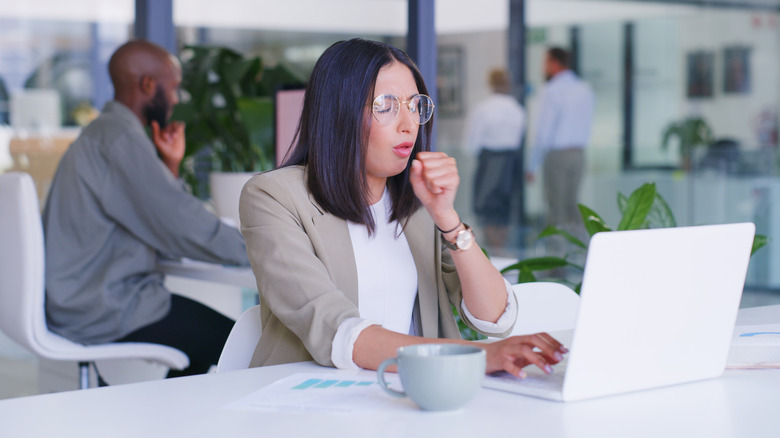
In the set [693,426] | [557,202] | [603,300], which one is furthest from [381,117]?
[557,202]

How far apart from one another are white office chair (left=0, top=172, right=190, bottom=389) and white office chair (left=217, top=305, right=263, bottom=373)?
970mm

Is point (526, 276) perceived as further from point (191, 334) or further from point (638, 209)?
point (191, 334)

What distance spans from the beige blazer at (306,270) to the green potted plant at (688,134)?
15.4 feet

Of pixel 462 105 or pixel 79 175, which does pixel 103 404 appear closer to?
pixel 79 175

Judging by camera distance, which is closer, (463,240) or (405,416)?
(405,416)

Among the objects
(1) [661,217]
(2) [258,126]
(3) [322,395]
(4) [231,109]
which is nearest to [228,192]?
(2) [258,126]

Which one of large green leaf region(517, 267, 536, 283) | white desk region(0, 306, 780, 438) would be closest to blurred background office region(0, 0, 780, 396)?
large green leaf region(517, 267, 536, 283)

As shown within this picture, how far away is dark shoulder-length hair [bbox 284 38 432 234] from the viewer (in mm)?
1540

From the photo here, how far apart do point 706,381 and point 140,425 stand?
70cm

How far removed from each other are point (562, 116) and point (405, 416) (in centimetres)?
571

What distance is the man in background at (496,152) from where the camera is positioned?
6.27 m

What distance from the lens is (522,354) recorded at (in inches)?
46.9

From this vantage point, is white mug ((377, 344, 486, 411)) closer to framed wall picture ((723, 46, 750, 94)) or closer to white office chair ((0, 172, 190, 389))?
white office chair ((0, 172, 190, 389))

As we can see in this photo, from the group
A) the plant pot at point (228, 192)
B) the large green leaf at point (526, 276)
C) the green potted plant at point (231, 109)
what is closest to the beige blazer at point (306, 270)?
the large green leaf at point (526, 276)
